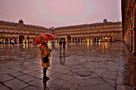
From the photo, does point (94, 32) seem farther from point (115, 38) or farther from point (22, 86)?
point (22, 86)

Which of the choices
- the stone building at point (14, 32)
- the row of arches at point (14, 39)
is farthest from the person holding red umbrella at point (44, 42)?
the row of arches at point (14, 39)

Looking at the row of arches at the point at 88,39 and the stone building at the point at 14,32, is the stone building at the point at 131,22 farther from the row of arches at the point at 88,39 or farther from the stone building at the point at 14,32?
the row of arches at the point at 88,39

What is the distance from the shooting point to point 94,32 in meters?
77.2

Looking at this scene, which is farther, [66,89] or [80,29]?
[80,29]

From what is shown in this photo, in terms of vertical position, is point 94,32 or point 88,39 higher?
point 94,32

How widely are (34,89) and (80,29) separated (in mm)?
80047

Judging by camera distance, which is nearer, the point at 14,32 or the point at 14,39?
the point at 14,32

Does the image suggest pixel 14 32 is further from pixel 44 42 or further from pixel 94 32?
pixel 44 42

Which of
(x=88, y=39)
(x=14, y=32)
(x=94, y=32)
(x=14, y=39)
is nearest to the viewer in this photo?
(x=14, y=32)

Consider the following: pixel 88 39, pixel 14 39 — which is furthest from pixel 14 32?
pixel 88 39

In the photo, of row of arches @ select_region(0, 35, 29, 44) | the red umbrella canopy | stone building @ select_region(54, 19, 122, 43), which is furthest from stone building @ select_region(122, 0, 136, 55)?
row of arches @ select_region(0, 35, 29, 44)

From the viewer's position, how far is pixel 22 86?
337 cm

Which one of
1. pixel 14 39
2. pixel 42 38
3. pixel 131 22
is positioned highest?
pixel 14 39

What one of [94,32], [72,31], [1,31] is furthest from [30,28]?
[94,32]
